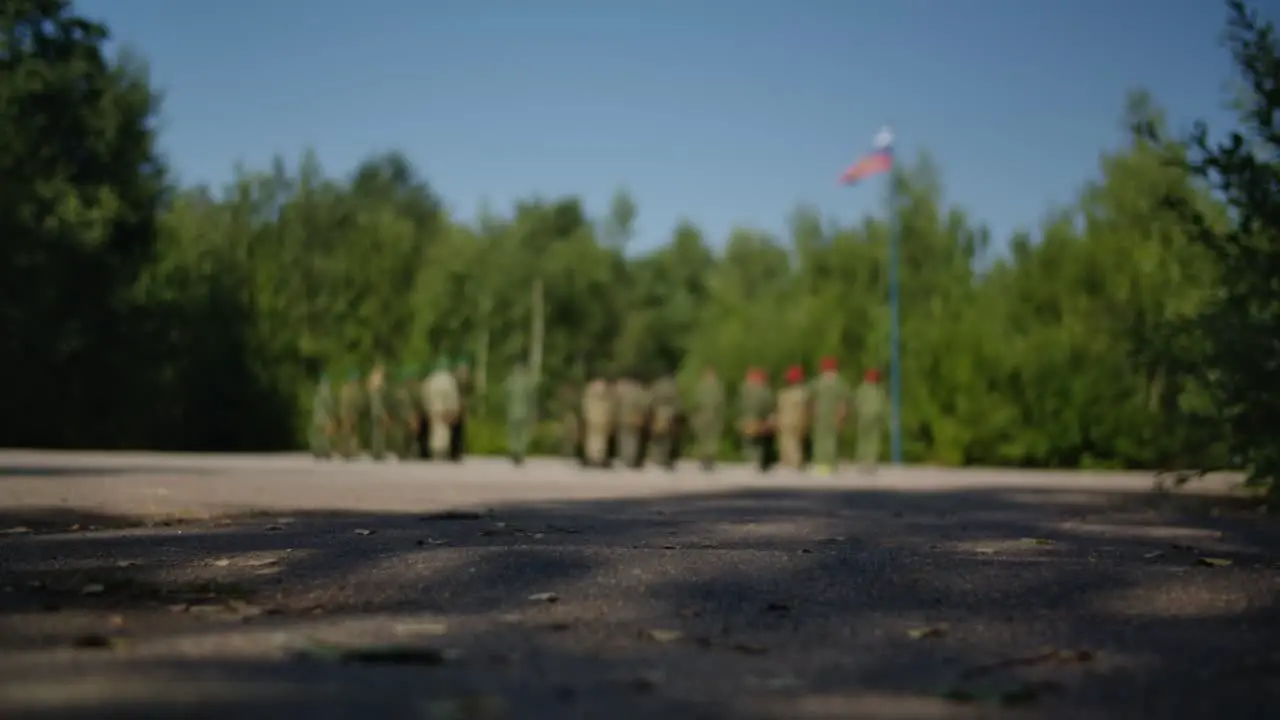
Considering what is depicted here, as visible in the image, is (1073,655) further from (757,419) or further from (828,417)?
(828,417)

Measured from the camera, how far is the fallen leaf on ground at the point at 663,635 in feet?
19.2

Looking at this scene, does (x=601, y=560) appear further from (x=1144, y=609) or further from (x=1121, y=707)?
(x=1121, y=707)

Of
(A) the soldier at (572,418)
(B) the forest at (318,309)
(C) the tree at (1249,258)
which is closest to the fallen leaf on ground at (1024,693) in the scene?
(C) the tree at (1249,258)

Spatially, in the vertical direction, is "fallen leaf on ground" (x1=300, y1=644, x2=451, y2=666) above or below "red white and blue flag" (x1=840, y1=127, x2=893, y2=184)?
below

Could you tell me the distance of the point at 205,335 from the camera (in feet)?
147

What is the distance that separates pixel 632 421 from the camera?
3206 cm

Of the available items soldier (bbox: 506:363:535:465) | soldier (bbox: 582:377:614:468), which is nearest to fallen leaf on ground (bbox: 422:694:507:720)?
soldier (bbox: 582:377:614:468)

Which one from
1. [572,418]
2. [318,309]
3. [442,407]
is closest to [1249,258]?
[442,407]

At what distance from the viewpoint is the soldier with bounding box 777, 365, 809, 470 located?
32.3 metres

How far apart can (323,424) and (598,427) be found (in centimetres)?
753

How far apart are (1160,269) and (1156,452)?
4.51 meters

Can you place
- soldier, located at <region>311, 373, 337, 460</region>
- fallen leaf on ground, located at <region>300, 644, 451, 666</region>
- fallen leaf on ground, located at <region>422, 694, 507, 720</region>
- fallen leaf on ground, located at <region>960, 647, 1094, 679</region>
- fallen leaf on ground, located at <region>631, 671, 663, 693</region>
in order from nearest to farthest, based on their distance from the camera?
fallen leaf on ground, located at <region>422, 694, 507, 720</region>
fallen leaf on ground, located at <region>631, 671, 663, 693</region>
fallen leaf on ground, located at <region>300, 644, 451, 666</region>
fallen leaf on ground, located at <region>960, 647, 1094, 679</region>
soldier, located at <region>311, 373, 337, 460</region>

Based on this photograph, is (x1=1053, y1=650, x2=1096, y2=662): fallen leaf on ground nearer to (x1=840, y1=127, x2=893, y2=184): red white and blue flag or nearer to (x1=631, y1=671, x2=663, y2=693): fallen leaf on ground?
(x1=631, y1=671, x2=663, y2=693): fallen leaf on ground

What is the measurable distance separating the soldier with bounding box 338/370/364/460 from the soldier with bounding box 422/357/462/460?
328 centimetres
